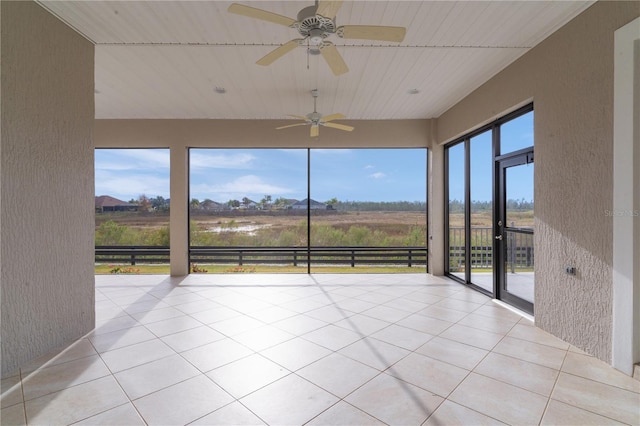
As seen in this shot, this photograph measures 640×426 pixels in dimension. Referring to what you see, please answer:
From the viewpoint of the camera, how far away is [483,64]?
11.9ft

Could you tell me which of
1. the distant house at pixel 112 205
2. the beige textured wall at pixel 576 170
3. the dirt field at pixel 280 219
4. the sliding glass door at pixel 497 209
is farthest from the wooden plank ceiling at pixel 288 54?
the dirt field at pixel 280 219

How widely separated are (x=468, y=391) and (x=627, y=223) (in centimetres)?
181

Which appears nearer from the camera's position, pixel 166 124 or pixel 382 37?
pixel 382 37

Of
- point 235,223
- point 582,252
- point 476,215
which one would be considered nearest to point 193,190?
point 235,223

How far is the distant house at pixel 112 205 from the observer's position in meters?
6.23

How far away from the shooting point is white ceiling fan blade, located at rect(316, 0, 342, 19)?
1866 mm

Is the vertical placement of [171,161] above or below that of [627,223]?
above

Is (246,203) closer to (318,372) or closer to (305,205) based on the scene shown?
(305,205)

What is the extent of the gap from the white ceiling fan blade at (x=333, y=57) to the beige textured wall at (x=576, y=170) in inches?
85.5

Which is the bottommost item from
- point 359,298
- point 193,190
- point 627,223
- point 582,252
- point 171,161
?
point 359,298

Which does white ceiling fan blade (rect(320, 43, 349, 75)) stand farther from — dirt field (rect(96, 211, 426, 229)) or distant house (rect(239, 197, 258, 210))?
distant house (rect(239, 197, 258, 210))

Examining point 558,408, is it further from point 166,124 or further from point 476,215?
point 166,124

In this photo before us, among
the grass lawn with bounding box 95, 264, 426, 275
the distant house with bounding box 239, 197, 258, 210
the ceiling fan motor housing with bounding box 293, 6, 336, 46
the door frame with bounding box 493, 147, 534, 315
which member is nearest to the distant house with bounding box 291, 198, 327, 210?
the distant house with bounding box 239, 197, 258, 210

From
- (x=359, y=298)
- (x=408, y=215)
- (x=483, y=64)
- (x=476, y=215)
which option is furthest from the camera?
(x=408, y=215)
